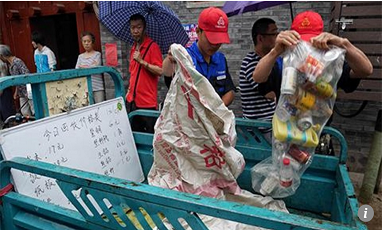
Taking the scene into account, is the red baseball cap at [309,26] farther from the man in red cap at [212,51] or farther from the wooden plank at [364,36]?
the wooden plank at [364,36]

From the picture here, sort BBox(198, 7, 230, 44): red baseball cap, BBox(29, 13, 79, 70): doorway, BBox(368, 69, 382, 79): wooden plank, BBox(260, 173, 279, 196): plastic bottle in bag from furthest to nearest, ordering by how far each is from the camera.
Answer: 1. BBox(29, 13, 79, 70): doorway
2. BBox(368, 69, 382, 79): wooden plank
3. BBox(198, 7, 230, 44): red baseball cap
4. BBox(260, 173, 279, 196): plastic bottle in bag

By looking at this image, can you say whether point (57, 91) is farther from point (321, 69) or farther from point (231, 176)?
point (321, 69)

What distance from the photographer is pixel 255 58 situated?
2.29 meters

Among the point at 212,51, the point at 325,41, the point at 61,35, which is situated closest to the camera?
the point at 325,41

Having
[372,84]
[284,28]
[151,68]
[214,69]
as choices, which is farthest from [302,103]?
[284,28]

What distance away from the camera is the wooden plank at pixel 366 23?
3090 mm

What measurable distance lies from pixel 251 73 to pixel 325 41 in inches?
35.8

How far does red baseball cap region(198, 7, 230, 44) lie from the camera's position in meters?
1.96

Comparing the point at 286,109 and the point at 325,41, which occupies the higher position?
the point at 325,41

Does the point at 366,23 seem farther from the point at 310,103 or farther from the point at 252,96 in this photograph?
the point at 310,103

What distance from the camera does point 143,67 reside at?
3.09m

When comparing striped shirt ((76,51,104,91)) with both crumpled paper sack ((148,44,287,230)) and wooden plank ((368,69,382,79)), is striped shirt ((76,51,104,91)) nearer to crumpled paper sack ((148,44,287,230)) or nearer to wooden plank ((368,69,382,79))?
crumpled paper sack ((148,44,287,230))

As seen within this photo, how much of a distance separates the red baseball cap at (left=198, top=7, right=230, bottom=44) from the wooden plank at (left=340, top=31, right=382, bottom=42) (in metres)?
1.89

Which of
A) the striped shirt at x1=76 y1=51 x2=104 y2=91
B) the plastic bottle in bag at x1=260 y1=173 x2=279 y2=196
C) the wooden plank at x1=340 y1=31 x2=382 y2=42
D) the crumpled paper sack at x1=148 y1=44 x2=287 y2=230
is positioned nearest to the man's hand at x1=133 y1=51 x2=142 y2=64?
the crumpled paper sack at x1=148 y1=44 x2=287 y2=230
